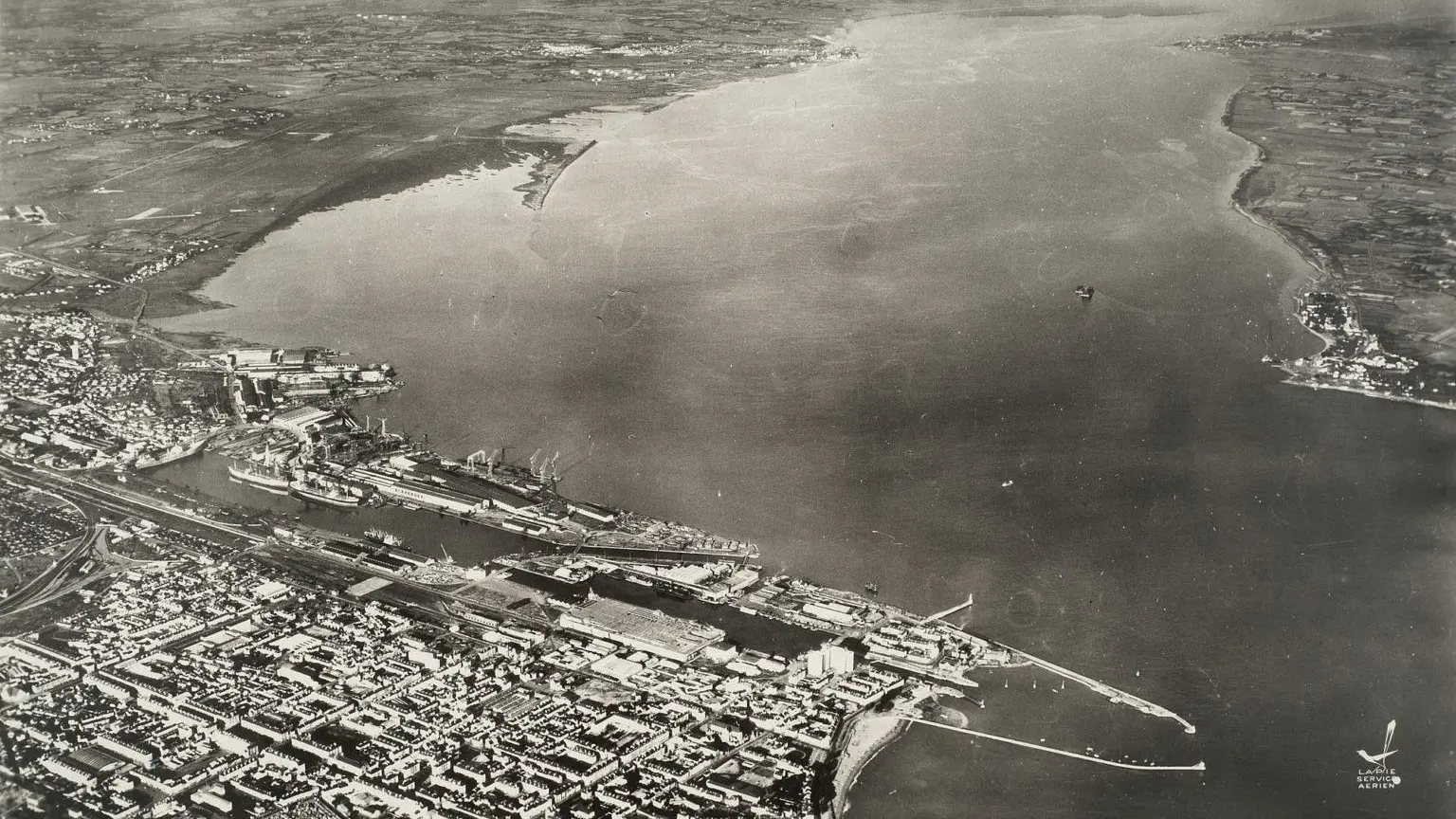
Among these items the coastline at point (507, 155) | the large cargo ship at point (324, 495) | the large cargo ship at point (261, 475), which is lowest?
the large cargo ship at point (324, 495)

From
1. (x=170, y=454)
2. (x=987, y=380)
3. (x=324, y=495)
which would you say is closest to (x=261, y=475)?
(x=324, y=495)

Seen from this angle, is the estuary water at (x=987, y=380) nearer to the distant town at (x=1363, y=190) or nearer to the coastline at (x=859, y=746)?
the coastline at (x=859, y=746)

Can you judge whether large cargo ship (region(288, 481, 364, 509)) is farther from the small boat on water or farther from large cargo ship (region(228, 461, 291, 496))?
the small boat on water

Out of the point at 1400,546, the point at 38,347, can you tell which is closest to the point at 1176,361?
the point at 1400,546

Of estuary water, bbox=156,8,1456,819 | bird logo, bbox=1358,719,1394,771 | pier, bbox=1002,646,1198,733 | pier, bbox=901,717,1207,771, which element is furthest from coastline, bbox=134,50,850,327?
bird logo, bbox=1358,719,1394,771

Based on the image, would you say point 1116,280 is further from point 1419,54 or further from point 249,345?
point 249,345

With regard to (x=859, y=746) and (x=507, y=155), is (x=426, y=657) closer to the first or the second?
(x=859, y=746)

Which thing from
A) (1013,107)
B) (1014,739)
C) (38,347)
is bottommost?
(1014,739)

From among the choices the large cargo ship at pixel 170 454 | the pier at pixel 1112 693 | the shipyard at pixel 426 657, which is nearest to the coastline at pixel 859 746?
the shipyard at pixel 426 657
